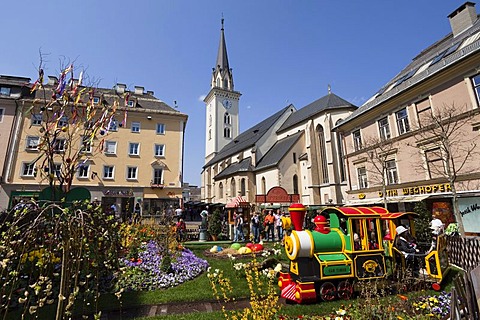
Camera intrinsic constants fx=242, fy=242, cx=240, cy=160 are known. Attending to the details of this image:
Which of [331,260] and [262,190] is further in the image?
[262,190]

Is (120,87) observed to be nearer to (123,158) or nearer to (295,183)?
(123,158)

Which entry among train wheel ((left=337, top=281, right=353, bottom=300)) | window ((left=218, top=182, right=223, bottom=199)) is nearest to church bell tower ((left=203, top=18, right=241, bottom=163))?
window ((left=218, top=182, right=223, bottom=199))

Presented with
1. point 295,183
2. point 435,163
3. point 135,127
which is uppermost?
point 135,127

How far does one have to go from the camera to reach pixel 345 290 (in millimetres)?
6043

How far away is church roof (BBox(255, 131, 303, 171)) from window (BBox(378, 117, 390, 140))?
49.8ft

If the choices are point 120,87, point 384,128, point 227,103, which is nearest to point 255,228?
point 384,128

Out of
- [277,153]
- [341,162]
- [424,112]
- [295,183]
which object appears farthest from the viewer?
[277,153]

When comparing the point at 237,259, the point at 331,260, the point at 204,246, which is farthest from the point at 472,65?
the point at 204,246

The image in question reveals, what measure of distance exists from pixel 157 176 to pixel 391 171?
22.9 m

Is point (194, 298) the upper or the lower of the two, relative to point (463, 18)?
lower

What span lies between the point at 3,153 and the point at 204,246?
946 inches

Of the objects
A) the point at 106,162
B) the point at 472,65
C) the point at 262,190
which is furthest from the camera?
the point at 262,190

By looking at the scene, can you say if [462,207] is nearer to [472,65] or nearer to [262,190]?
[472,65]

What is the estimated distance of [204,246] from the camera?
1448 cm
